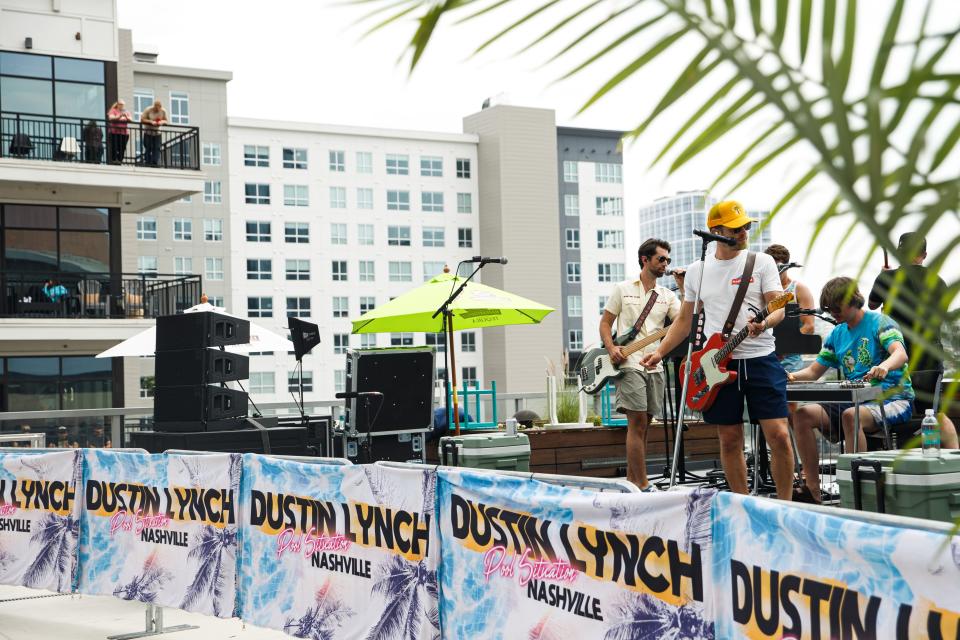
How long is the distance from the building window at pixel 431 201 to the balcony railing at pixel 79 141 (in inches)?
2269

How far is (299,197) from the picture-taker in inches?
3142

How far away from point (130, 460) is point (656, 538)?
3.98 metres

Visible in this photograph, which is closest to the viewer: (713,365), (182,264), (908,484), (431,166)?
(908,484)

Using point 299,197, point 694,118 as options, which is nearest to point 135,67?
point 299,197

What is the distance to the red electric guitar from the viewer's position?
5.70 meters

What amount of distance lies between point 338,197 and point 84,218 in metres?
55.7

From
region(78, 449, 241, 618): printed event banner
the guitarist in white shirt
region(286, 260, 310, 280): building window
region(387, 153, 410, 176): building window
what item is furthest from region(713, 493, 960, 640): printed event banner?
region(387, 153, 410, 176): building window

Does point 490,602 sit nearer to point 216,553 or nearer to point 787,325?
point 216,553

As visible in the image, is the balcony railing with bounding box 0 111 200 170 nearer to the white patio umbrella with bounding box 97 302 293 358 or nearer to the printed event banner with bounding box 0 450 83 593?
the white patio umbrella with bounding box 97 302 293 358

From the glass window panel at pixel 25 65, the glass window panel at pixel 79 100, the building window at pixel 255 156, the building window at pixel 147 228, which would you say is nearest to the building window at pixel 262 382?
the building window at pixel 147 228

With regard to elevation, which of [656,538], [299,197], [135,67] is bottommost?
[656,538]

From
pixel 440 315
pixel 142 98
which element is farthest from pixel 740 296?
pixel 142 98

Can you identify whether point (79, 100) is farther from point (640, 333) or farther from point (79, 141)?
point (640, 333)

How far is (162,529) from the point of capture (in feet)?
20.5
